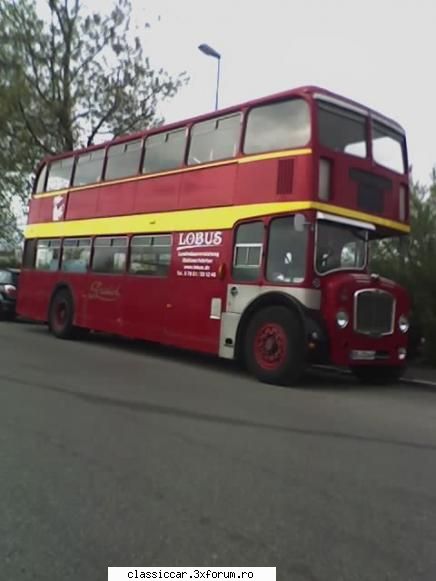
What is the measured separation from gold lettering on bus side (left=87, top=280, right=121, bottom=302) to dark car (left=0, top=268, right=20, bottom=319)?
6.08 metres

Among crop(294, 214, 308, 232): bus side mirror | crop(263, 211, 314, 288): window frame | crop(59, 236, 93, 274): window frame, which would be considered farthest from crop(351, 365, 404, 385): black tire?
crop(59, 236, 93, 274): window frame

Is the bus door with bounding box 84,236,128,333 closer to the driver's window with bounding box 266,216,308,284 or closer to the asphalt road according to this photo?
the driver's window with bounding box 266,216,308,284

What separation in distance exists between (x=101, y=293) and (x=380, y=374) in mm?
5920

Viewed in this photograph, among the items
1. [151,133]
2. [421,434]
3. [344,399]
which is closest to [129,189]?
[151,133]

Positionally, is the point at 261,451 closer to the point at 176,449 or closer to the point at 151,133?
the point at 176,449

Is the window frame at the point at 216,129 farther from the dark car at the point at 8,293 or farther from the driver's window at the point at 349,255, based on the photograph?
the dark car at the point at 8,293

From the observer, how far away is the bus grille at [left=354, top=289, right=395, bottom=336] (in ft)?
30.9

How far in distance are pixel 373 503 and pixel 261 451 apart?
136 centimetres

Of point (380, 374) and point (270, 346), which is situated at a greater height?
point (270, 346)

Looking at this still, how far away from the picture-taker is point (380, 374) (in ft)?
35.0

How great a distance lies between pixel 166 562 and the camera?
3281 mm

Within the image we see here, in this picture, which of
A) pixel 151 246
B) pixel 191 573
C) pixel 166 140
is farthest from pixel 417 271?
pixel 191 573

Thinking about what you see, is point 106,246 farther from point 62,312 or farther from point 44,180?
point 44,180

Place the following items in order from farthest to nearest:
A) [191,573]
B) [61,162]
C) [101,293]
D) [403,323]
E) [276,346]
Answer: [61,162] → [101,293] → [403,323] → [276,346] → [191,573]
